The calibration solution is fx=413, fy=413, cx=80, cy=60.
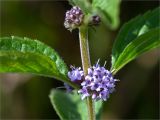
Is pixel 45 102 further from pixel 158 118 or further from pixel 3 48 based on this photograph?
pixel 3 48

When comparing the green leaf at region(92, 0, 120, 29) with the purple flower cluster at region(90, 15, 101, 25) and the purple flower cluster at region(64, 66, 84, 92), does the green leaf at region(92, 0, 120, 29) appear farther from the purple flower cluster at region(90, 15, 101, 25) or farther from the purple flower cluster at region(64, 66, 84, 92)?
the purple flower cluster at region(64, 66, 84, 92)

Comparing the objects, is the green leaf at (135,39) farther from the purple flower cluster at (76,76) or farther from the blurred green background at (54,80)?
the blurred green background at (54,80)

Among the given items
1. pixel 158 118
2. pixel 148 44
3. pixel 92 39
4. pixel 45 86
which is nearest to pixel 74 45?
pixel 92 39

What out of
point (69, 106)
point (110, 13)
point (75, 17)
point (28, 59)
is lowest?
point (69, 106)

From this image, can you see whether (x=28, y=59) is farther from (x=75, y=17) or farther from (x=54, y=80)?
(x=54, y=80)

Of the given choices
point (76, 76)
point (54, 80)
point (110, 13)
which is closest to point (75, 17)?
point (76, 76)
